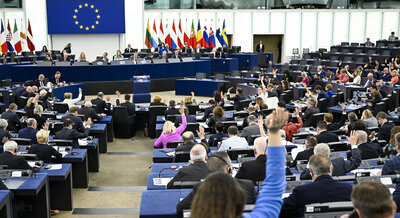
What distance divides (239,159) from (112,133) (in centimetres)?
675

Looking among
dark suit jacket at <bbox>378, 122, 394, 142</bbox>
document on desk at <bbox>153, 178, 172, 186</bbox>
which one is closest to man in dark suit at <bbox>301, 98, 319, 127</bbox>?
dark suit jacket at <bbox>378, 122, 394, 142</bbox>

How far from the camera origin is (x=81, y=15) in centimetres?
2716

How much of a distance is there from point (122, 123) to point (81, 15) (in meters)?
15.6

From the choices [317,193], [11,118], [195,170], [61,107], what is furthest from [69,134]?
[317,193]

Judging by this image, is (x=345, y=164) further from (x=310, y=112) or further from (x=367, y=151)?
(x=310, y=112)

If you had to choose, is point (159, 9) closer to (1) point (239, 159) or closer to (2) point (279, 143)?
(1) point (239, 159)

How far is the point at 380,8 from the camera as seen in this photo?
3139cm

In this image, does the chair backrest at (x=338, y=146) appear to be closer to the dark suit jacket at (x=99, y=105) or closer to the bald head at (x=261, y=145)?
the bald head at (x=261, y=145)

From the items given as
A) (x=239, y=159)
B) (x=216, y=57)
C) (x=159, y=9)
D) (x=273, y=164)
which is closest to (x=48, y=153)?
(x=239, y=159)

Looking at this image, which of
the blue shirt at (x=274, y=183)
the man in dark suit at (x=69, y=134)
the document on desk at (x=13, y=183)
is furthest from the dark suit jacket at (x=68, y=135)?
the blue shirt at (x=274, y=183)

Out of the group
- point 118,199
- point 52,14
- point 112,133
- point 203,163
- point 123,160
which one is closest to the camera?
point 203,163

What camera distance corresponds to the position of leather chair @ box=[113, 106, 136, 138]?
13.5 m

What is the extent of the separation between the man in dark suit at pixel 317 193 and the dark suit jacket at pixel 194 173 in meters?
1.41

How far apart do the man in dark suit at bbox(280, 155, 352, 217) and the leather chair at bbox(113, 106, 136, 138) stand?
958cm
